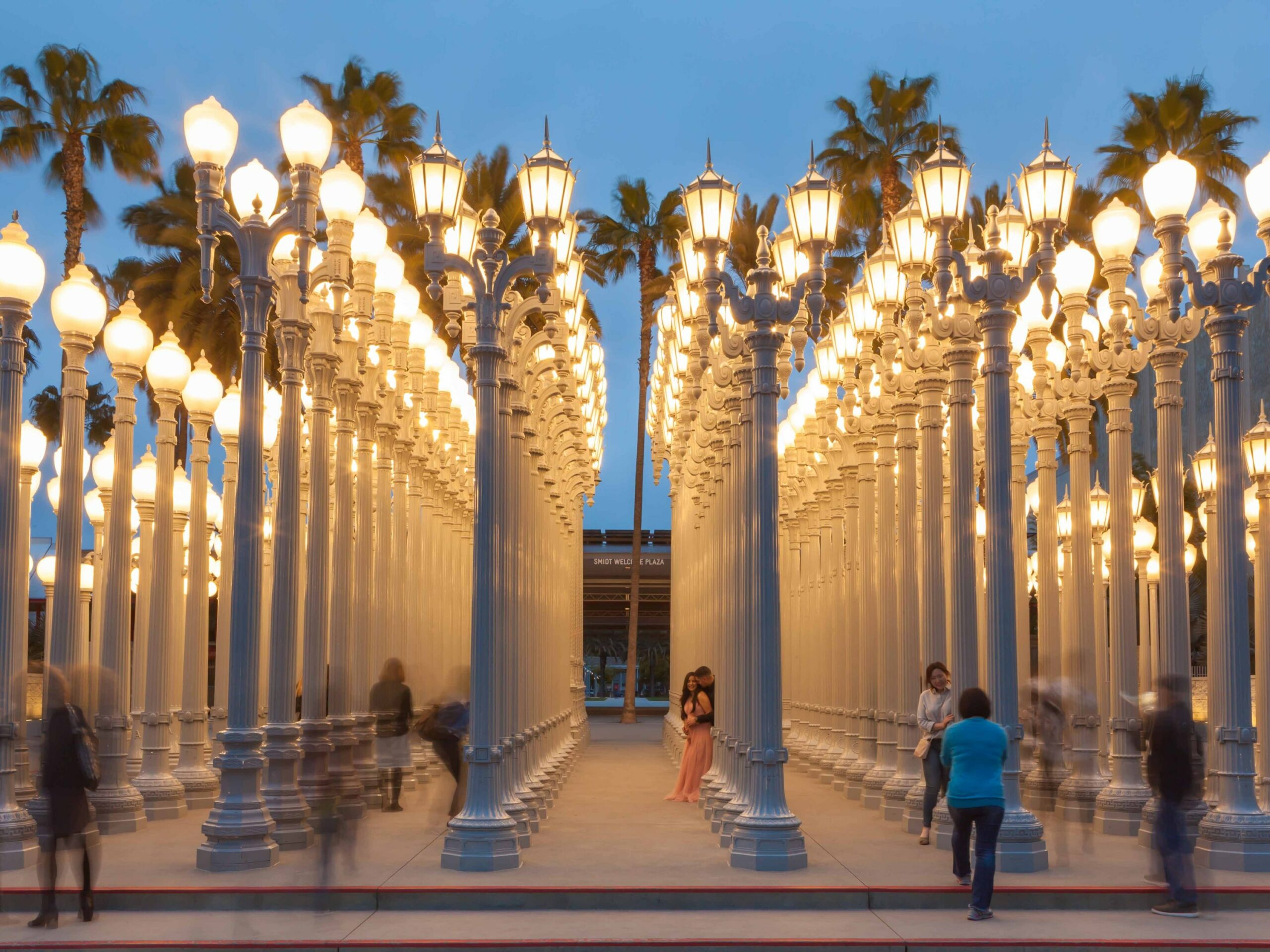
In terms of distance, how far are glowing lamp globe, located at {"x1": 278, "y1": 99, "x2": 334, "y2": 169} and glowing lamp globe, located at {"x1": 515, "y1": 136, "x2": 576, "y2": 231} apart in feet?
6.62

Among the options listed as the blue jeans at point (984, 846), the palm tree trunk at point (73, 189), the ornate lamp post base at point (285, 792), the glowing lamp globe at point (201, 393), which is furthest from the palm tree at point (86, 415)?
the blue jeans at point (984, 846)

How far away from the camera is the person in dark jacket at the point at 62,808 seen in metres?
10.6

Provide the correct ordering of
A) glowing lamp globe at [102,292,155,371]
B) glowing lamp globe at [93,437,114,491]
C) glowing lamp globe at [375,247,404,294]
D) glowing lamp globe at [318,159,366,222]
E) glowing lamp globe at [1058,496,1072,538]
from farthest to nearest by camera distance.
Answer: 1. glowing lamp globe at [1058,496,1072,538]
2. glowing lamp globe at [93,437,114,491]
3. glowing lamp globe at [102,292,155,371]
4. glowing lamp globe at [375,247,404,294]
5. glowing lamp globe at [318,159,366,222]

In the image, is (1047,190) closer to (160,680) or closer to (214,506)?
(160,680)

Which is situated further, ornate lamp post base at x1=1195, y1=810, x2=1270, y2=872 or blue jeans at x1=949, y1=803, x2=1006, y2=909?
ornate lamp post base at x1=1195, y1=810, x2=1270, y2=872

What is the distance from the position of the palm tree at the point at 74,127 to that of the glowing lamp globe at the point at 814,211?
22204 millimetres

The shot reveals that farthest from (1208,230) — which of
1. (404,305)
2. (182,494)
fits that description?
(182,494)

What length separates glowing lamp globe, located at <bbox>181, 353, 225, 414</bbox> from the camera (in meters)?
19.6

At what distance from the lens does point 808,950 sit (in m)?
9.89

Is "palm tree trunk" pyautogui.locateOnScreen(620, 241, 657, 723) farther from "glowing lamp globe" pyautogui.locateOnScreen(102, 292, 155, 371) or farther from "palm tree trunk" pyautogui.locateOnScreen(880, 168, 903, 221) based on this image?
"glowing lamp globe" pyautogui.locateOnScreen(102, 292, 155, 371)

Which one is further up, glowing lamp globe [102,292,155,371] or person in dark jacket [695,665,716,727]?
glowing lamp globe [102,292,155,371]

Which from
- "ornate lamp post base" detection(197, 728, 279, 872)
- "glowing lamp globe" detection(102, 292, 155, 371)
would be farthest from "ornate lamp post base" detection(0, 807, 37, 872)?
"glowing lamp globe" detection(102, 292, 155, 371)

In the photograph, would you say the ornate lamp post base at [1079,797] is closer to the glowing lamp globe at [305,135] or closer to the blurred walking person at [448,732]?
the blurred walking person at [448,732]

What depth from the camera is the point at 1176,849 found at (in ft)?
36.1
